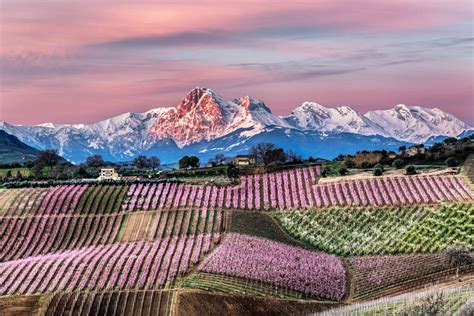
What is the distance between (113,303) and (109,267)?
437 inches

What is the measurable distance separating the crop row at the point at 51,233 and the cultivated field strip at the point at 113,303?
73.9 ft

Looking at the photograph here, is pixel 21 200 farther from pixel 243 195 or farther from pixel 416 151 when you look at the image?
pixel 416 151

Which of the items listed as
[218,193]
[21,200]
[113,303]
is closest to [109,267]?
[113,303]

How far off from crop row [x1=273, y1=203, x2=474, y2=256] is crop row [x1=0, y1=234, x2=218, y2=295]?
1525 centimetres

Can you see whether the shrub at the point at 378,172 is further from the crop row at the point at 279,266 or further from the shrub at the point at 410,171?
the crop row at the point at 279,266

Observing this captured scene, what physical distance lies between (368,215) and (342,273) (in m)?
19.4

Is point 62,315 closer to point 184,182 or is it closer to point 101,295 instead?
point 101,295

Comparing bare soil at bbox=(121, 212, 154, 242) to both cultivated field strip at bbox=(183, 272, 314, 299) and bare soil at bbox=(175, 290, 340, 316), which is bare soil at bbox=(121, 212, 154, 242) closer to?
cultivated field strip at bbox=(183, 272, 314, 299)

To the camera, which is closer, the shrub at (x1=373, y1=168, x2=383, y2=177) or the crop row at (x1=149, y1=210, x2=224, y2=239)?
the crop row at (x1=149, y1=210, x2=224, y2=239)

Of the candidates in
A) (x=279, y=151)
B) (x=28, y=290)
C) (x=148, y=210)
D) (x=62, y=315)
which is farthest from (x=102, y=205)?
(x=279, y=151)

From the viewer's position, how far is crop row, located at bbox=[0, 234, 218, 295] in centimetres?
7481

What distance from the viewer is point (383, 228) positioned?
91.8 metres

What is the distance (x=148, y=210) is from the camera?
341ft

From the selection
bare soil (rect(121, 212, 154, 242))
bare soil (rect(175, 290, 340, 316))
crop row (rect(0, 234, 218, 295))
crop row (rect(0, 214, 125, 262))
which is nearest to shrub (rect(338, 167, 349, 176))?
crop row (rect(0, 234, 218, 295))
